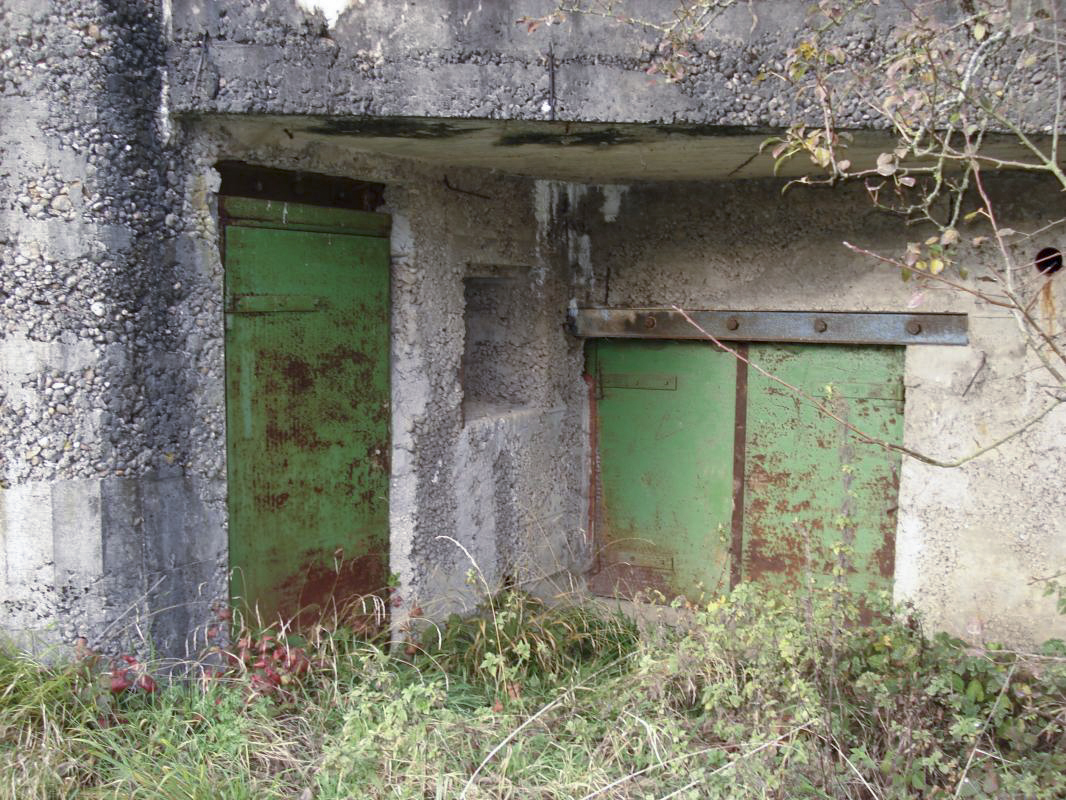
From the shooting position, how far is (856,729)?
2914mm

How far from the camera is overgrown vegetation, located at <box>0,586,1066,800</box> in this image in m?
2.55

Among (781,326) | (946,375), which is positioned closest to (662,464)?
(781,326)

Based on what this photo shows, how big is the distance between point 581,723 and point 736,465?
1.92 metres

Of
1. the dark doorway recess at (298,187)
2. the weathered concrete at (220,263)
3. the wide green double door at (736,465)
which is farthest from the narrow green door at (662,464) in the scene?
the dark doorway recess at (298,187)

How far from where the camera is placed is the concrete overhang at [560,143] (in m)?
3.06

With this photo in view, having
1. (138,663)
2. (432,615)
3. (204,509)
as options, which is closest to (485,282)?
(432,615)

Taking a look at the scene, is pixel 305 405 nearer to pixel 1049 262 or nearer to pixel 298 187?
pixel 298 187

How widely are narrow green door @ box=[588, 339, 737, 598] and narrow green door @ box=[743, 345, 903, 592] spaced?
0.15 m

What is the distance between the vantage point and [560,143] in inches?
134

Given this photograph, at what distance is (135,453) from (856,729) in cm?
238

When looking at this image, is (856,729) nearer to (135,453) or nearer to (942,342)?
(942,342)

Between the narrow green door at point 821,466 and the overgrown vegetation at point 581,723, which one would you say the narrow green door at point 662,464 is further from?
the overgrown vegetation at point 581,723

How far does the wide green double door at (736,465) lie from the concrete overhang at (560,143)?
926mm

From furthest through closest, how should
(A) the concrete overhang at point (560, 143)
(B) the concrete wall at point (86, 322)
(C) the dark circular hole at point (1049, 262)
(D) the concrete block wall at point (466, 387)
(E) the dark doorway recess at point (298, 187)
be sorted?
(D) the concrete block wall at point (466, 387) < (C) the dark circular hole at point (1049, 262) < (E) the dark doorway recess at point (298, 187) < (A) the concrete overhang at point (560, 143) < (B) the concrete wall at point (86, 322)
